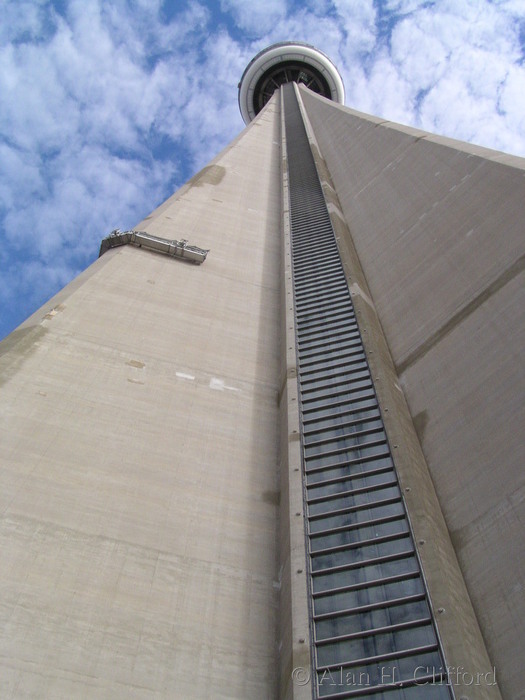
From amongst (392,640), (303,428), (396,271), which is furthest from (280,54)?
(392,640)

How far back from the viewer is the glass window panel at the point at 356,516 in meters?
5.79

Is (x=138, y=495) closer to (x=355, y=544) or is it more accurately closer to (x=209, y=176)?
(x=355, y=544)

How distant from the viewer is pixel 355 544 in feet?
18.1

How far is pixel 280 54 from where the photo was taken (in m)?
48.7

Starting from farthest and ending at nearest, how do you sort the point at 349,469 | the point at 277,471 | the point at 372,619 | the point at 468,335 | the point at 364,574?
1. the point at 468,335
2. the point at 277,471
3. the point at 349,469
4. the point at 364,574
5. the point at 372,619

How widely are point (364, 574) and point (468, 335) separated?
3332mm

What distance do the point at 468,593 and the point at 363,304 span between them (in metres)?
6.11

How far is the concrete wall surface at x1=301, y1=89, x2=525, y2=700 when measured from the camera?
4.73 meters

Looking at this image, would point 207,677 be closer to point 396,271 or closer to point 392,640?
point 392,640

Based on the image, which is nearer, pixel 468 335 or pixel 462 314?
pixel 468 335

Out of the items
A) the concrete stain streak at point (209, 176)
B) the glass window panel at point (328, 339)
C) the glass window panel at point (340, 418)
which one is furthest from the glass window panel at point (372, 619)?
the concrete stain streak at point (209, 176)

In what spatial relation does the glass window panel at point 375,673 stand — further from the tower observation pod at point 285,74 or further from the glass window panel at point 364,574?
the tower observation pod at point 285,74

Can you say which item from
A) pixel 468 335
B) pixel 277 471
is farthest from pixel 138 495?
pixel 468 335

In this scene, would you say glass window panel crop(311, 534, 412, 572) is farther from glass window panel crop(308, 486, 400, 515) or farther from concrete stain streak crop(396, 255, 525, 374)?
concrete stain streak crop(396, 255, 525, 374)
